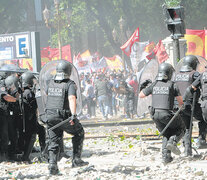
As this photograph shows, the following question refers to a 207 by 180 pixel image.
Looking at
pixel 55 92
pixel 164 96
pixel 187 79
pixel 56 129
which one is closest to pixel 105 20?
pixel 187 79

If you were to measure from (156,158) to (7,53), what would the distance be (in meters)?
11.5

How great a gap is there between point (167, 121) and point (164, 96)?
0.37 meters

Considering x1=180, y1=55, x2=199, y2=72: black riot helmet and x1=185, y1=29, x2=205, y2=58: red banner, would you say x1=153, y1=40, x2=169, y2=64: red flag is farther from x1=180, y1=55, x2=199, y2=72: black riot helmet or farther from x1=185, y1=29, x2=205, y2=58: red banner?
x1=180, y1=55, x2=199, y2=72: black riot helmet

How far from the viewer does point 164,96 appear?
7293 millimetres

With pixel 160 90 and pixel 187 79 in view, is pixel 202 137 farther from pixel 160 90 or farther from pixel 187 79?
pixel 160 90

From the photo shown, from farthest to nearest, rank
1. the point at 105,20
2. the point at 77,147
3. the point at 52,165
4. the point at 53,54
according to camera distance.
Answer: the point at 105,20 < the point at 53,54 < the point at 77,147 < the point at 52,165

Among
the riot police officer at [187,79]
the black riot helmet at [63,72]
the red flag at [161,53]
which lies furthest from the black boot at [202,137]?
the red flag at [161,53]

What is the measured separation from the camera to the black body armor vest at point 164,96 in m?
7.27

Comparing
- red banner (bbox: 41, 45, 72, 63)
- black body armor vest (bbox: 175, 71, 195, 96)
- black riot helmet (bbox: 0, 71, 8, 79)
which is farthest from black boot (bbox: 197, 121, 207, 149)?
red banner (bbox: 41, 45, 72, 63)

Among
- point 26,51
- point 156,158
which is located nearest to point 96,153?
point 156,158

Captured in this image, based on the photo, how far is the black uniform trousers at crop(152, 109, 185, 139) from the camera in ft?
23.8

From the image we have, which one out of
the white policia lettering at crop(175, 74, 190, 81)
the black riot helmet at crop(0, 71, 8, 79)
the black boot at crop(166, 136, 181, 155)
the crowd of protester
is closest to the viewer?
the black boot at crop(166, 136, 181, 155)

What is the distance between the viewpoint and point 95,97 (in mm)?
18953

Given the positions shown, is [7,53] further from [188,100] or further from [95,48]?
[95,48]
